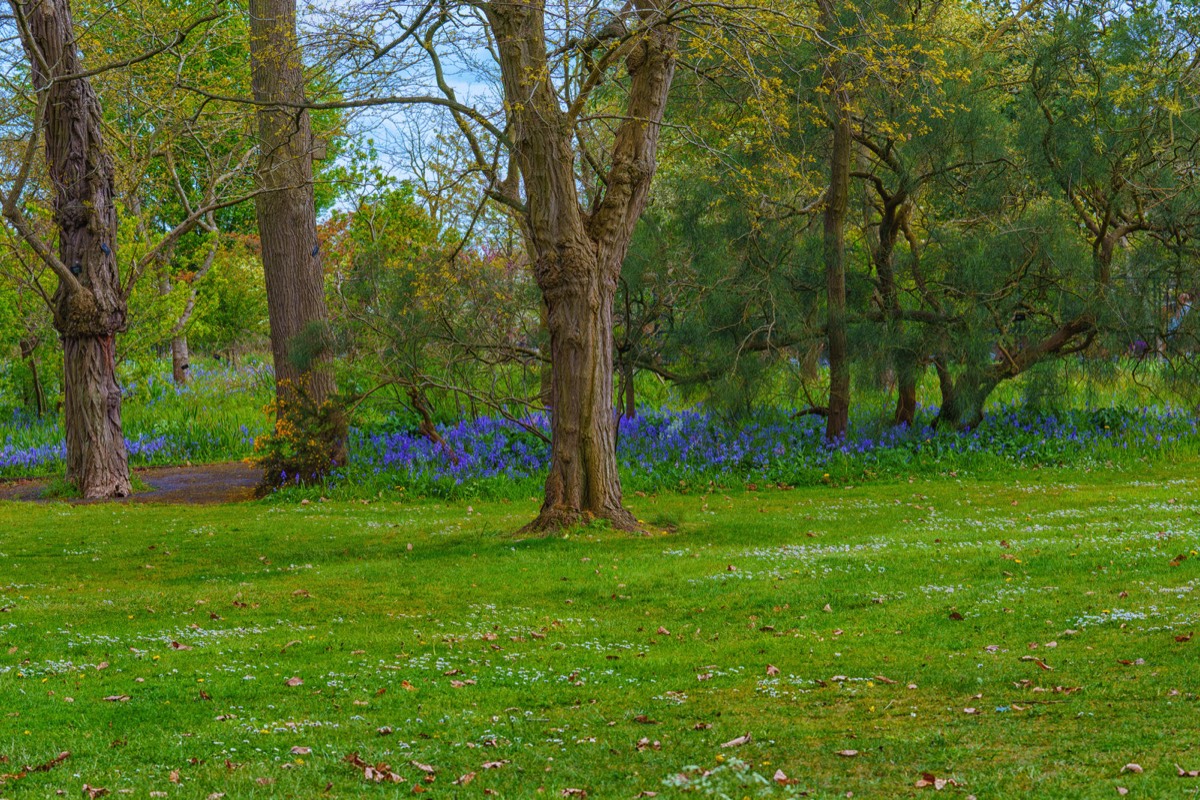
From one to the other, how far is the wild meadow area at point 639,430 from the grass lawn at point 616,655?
51 millimetres

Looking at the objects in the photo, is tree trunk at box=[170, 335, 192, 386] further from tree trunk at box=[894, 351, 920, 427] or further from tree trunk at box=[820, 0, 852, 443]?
tree trunk at box=[894, 351, 920, 427]

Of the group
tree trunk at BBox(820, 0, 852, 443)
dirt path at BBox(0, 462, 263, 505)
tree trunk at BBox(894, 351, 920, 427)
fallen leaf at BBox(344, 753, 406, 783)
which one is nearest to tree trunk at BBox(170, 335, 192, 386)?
dirt path at BBox(0, 462, 263, 505)

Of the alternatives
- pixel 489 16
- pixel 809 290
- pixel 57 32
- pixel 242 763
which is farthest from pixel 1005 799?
pixel 57 32

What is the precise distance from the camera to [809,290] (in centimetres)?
1953

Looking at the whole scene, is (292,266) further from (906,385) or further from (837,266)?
(906,385)

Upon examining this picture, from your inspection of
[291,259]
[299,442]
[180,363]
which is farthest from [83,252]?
[180,363]

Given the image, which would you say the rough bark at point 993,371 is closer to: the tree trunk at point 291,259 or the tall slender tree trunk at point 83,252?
the tree trunk at point 291,259

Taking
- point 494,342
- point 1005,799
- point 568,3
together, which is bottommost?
point 1005,799

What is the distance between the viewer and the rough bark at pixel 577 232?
12.3m

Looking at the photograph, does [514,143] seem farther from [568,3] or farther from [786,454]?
[786,454]

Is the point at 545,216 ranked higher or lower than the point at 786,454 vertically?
higher

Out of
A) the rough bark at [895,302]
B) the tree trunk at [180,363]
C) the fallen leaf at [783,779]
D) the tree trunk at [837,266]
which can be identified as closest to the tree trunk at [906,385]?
the rough bark at [895,302]

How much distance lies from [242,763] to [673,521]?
8.89 meters

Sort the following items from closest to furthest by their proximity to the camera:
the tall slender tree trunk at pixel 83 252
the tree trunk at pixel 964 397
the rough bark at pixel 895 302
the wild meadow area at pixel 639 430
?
the wild meadow area at pixel 639 430
the tall slender tree trunk at pixel 83 252
the rough bark at pixel 895 302
the tree trunk at pixel 964 397
